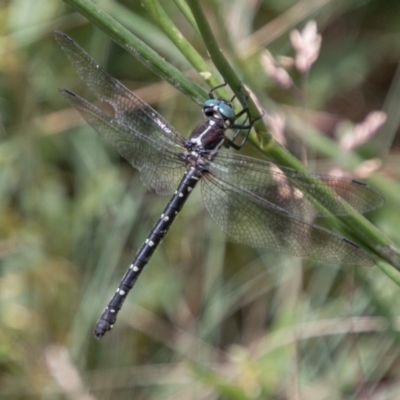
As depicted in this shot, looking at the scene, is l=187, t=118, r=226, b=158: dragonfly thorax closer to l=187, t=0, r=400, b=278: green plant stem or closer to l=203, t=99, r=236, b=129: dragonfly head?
l=203, t=99, r=236, b=129: dragonfly head

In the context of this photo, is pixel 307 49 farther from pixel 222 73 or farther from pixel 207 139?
pixel 222 73

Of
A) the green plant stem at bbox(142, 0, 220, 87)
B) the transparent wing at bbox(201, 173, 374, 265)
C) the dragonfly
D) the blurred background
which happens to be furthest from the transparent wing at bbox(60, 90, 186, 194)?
the green plant stem at bbox(142, 0, 220, 87)

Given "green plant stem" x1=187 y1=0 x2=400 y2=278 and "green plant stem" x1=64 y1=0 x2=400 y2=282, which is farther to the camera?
"green plant stem" x1=187 y1=0 x2=400 y2=278

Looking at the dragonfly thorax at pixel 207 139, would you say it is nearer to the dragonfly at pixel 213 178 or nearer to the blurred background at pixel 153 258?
the dragonfly at pixel 213 178

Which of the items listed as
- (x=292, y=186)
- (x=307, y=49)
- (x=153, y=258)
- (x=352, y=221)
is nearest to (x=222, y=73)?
(x=352, y=221)

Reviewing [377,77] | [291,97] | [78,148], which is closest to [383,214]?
[291,97]

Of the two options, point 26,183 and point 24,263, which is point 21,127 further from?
point 24,263
